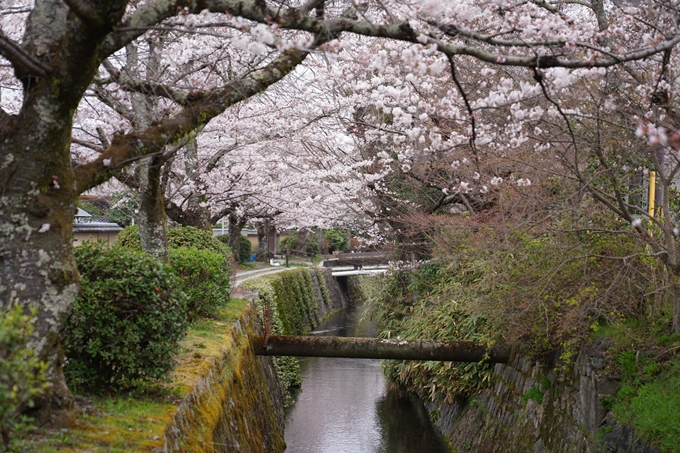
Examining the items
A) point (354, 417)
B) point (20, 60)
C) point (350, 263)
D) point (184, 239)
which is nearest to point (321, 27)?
point (20, 60)

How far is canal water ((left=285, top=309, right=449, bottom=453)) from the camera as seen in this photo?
11570 millimetres

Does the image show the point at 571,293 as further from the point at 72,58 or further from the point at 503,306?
the point at 72,58

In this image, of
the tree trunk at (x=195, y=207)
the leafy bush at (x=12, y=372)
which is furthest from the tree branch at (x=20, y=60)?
the tree trunk at (x=195, y=207)

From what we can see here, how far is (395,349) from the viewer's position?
30.9ft

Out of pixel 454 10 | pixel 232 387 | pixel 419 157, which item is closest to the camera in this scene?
pixel 454 10

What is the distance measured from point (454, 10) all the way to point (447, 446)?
7865mm

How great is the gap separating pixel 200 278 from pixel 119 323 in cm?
474

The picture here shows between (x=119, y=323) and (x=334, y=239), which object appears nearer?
(x=119, y=323)

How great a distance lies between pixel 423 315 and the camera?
45.6 ft

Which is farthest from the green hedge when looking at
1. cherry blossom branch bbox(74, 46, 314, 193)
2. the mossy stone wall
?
cherry blossom branch bbox(74, 46, 314, 193)

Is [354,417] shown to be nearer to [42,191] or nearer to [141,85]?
[141,85]

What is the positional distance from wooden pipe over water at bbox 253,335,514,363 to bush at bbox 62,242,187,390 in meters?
3.81

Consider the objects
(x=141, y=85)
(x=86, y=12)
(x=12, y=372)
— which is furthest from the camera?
(x=141, y=85)

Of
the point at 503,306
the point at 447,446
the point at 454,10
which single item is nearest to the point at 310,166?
the point at 447,446
